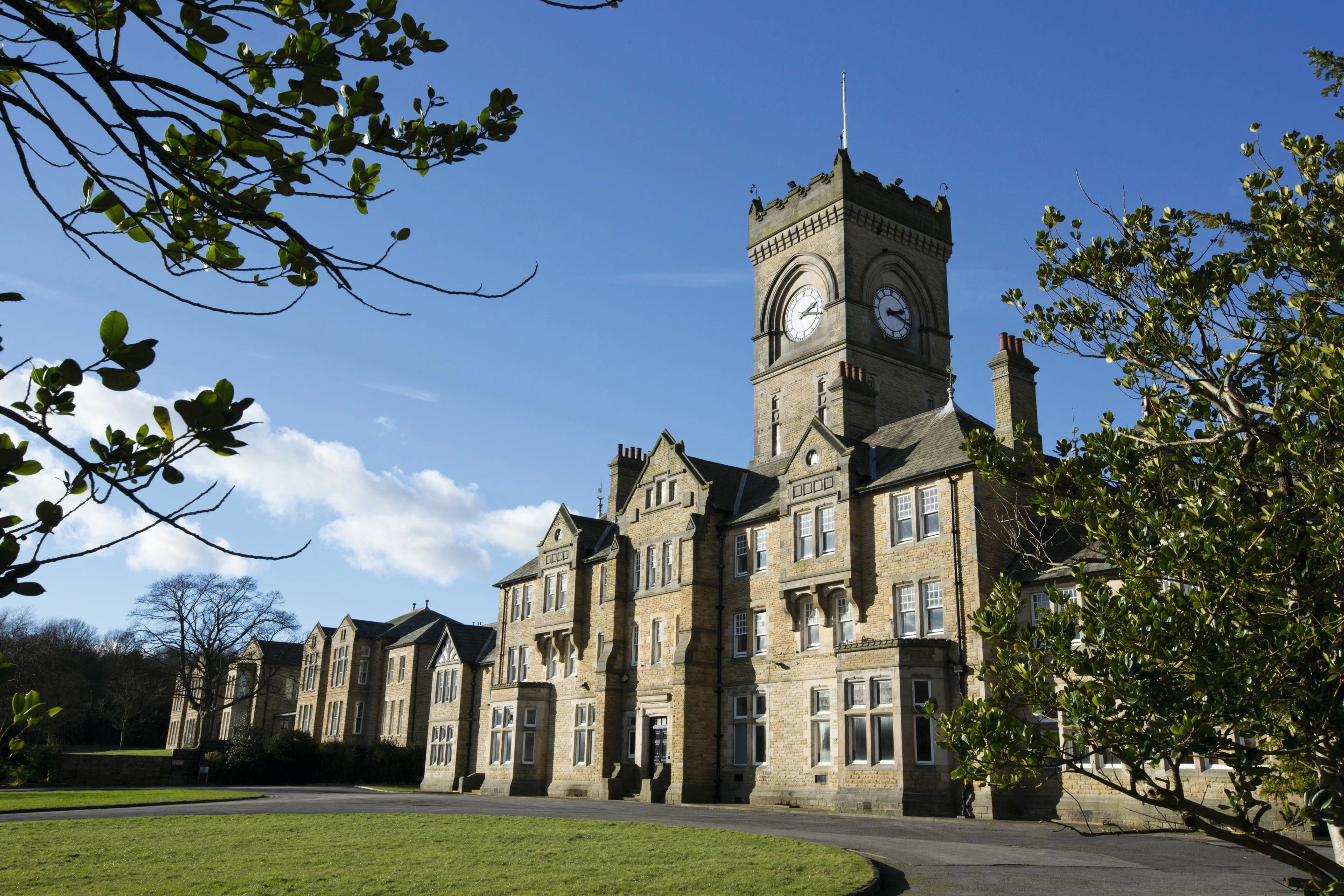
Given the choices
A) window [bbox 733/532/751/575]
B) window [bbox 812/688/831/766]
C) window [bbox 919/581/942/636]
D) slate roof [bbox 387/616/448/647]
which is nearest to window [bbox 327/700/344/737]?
slate roof [bbox 387/616/448/647]

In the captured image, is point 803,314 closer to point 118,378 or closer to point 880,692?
point 880,692

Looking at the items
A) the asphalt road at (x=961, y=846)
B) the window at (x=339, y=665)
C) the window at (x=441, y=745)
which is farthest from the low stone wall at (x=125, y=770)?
the asphalt road at (x=961, y=846)

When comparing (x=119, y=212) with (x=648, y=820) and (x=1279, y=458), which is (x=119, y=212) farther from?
(x=648, y=820)

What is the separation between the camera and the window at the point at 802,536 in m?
34.7

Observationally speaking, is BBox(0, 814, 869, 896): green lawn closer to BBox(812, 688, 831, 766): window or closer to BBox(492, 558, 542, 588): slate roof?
BBox(812, 688, 831, 766): window

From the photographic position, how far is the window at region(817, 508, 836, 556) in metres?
33.9

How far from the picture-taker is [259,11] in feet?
13.4

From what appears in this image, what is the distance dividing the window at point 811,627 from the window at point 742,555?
10.9ft

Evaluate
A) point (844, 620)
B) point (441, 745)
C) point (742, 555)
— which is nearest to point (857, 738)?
point (844, 620)

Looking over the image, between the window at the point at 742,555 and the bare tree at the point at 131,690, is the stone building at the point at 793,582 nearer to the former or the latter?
the window at the point at 742,555

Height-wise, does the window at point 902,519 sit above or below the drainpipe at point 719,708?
above

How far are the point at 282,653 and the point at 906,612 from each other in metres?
69.8

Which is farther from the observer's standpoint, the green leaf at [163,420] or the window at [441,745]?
the window at [441,745]

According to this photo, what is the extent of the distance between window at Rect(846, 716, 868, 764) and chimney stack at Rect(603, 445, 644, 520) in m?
17.8
